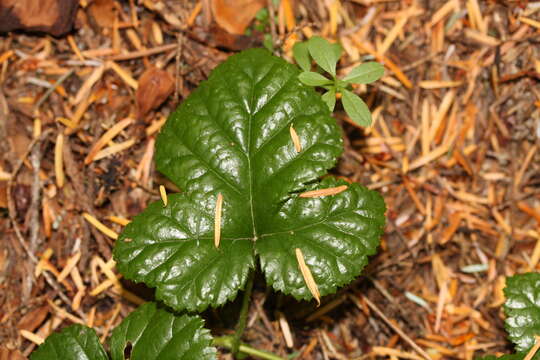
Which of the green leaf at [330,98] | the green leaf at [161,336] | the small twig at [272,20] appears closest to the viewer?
the green leaf at [161,336]

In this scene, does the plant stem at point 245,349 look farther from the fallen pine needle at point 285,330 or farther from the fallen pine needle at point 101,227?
the fallen pine needle at point 101,227

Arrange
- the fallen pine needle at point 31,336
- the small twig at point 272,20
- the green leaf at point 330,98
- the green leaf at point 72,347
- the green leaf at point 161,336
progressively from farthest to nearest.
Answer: the small twig at point 272,20
the fallen pine needle at point 31,336
the green leaf at point 330,98
the green leaf at point 72,347
the green leaf at point 161,336

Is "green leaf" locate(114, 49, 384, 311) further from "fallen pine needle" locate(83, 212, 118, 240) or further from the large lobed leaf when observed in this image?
"fallen pine needle" locate(83, 212, 118, 240)

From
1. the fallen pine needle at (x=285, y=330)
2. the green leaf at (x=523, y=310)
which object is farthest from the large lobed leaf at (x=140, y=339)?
the green leaf at (x=523, y=310)

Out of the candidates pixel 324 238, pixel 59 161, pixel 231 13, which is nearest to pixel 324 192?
pixel 324 238

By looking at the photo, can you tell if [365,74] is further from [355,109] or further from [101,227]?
[101,227]
